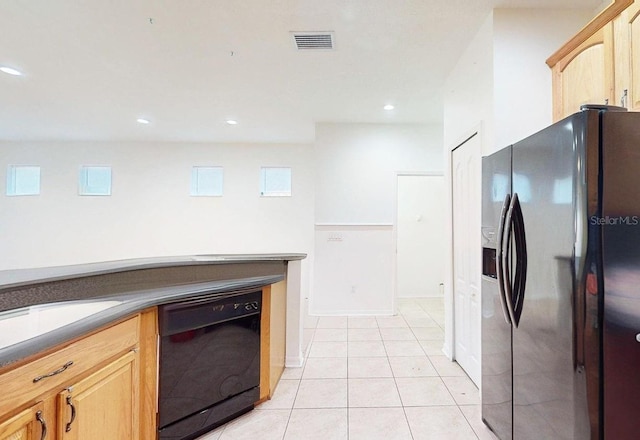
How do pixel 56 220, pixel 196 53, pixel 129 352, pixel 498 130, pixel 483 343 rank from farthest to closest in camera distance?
pixel 56 220, pixel 196 53, pixel 498 130, pixel 483 343, pixel 129 352

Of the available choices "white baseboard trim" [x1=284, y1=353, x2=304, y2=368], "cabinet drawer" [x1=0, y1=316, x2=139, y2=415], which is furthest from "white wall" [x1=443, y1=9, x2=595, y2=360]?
"cabinet drawer" [x1=0, y1=316, x2=139, y2=415]

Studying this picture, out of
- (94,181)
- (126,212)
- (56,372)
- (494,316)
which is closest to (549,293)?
(494,316)

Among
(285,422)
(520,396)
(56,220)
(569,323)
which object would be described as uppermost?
(56,220)

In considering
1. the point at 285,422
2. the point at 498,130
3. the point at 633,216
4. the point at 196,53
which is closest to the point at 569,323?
the point at 633,216

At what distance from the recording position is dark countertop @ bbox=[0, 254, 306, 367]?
1102mm

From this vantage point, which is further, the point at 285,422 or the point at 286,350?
the point at 286,350

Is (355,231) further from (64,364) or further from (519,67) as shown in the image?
(64,364)

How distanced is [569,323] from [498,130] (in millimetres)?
1369

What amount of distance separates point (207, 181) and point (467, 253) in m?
4.95

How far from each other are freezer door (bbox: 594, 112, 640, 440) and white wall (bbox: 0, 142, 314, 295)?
4.85 metres

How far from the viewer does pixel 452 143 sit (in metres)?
2.87

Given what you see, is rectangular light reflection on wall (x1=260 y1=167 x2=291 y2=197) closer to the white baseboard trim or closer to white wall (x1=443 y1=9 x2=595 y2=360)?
the white baseboard trim

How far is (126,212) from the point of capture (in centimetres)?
579

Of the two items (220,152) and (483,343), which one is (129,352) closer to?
(483,343)
